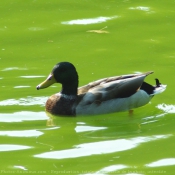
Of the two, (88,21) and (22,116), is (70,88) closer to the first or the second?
(22,116)

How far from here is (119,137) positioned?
9.24 metres

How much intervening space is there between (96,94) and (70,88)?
46 cm

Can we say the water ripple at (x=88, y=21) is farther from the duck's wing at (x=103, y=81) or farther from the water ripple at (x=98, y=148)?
the water ripple at (x=98, y=148)

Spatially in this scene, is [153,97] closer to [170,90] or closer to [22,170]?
[170,90]

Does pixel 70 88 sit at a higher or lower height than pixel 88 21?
lower

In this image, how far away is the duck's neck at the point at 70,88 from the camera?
10.9 meters

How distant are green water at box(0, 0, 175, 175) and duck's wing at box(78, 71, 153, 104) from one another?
28 centimetres

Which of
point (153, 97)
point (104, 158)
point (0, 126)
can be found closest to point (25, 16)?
point (153, 97)

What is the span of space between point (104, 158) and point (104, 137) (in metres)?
0.88

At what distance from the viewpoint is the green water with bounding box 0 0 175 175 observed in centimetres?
844

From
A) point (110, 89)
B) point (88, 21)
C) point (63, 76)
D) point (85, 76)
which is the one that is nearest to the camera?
point (110, 89)

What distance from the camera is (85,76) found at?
39.4ft

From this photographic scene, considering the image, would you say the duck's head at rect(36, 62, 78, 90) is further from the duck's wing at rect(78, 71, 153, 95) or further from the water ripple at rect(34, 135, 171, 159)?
the water ripple at rect(34, 135, 171, 159)

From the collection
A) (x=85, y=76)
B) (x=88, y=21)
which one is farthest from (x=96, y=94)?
(x=88, y=21)
